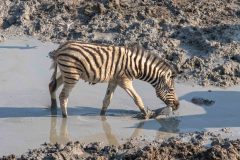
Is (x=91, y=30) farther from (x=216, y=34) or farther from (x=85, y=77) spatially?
(x=85, y=77)

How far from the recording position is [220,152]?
849cm

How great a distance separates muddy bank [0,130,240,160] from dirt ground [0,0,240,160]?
2562 millimetres

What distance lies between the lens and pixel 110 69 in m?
10.6

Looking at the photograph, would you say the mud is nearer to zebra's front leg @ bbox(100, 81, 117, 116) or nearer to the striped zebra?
the striped zebra

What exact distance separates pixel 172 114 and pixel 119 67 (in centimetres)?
123

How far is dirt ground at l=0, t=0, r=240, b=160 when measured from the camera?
13.1 m

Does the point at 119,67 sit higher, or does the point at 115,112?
the point at 119,67

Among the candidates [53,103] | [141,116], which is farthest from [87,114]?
[141,116]

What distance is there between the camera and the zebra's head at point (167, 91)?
11023 millimetres

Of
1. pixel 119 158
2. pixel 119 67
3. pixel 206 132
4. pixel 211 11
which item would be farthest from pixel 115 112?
pixel 211 11

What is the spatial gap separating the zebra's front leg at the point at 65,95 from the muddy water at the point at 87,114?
166 mm

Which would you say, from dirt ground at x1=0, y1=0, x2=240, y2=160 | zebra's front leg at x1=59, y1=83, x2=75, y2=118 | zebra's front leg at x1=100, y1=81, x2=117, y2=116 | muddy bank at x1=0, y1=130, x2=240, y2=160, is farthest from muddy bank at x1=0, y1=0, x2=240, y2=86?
muddy bank at x1=0, y1=130, x2=240, y2=160

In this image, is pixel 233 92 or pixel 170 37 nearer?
pixel 233 92

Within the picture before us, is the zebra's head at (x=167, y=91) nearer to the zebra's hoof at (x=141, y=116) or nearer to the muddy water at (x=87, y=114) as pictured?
the muddy water at (x=87, y=114)
